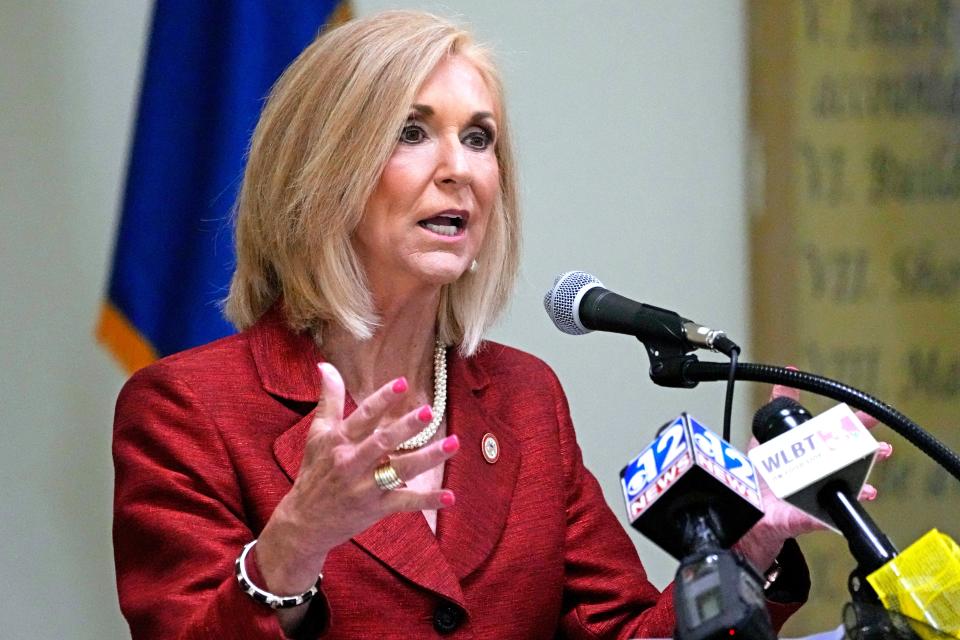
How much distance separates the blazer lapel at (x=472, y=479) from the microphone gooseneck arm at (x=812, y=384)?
502 mm

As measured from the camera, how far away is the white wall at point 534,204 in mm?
3062

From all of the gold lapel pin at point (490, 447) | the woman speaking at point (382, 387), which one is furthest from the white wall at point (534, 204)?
the gold lapel pin at point (490, 447)

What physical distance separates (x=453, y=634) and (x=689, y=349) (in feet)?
1.95

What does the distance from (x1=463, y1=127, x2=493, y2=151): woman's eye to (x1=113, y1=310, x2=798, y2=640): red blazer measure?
1.23 feet

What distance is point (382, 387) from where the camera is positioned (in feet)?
5.37

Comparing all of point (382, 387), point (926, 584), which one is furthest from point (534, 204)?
point (926, 584)

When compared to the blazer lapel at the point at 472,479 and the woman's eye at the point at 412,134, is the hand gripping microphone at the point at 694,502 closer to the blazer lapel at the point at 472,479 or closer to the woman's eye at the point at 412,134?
Answer: the blazer lapel at the point at 472,479

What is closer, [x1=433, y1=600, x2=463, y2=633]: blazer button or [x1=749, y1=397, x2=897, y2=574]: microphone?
[x1=749, y1=397, x2=897, y2=574]: microphone

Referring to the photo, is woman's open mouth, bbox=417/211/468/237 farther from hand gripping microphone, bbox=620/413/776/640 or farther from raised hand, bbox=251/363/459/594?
hand gripping microphone, bbox=620/413/776/640

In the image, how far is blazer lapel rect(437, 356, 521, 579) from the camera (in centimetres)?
190

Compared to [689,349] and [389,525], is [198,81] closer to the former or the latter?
[389,525]

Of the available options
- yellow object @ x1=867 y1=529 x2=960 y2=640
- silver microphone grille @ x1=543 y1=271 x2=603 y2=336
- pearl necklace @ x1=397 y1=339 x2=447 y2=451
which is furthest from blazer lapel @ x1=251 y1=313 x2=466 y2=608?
yellow object @ x1=867 y1=529 x2=960 y2=640

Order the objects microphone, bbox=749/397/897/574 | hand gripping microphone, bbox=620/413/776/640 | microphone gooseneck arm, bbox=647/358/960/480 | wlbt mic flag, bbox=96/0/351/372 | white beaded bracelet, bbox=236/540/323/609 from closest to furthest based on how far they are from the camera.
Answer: hand gripping microphone, bbox=620/413/776/640 < microphone, bbox=749/397/897/574 < microphone gooseneck arm, bbox=647/358/960/480 < white beaded bracelet, bbox=236/540/323/609 < wlbt mic flag, bbox=96/0/351/372

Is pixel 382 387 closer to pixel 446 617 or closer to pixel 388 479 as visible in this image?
pixel 388 479
